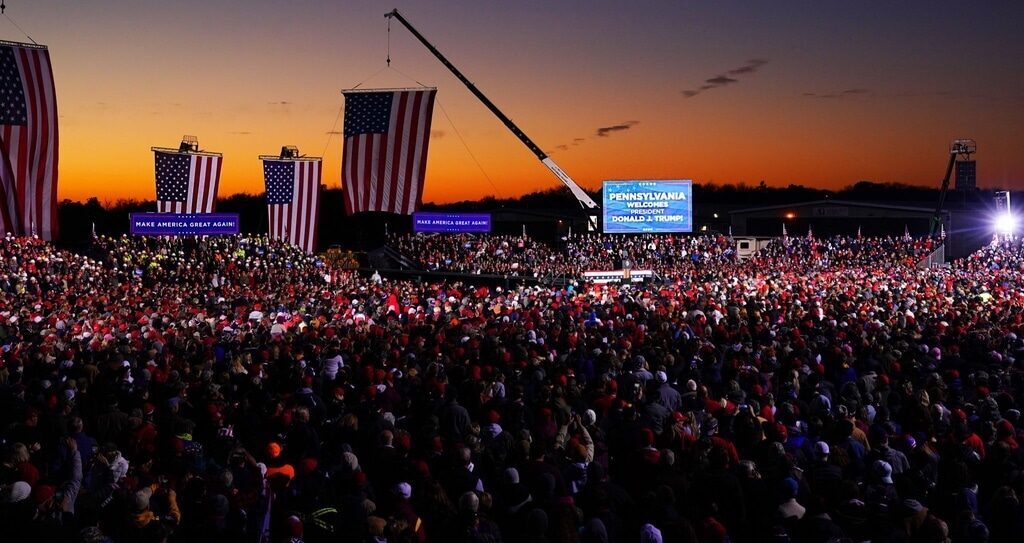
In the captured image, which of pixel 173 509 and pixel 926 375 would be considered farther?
pixel 926 375

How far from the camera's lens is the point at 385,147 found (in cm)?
2533

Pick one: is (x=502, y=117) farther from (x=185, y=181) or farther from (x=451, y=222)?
(x=185, y=181)

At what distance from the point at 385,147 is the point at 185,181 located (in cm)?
929

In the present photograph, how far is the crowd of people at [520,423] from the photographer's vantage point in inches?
249

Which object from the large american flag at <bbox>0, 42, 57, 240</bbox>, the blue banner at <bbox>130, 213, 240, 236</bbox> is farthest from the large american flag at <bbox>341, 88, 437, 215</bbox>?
the blue banner at <bbox>130, 213, 240, 236</bbox>

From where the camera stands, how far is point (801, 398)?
11266 millimetres

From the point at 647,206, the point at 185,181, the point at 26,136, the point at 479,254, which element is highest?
the point at 26,136

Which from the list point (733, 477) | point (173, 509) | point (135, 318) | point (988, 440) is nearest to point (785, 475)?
point (733, 477)

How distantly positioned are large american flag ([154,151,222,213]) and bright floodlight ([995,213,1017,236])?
4303cm

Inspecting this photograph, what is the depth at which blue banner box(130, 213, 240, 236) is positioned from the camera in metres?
34.1

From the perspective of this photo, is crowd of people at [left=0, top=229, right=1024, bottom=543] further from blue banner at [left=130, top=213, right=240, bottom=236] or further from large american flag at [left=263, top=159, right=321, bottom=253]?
blue banner at [left=130, top=213, right=240, bottom=236]

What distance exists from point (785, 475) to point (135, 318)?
1529cm

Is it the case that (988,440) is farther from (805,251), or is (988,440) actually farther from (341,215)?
(341,215)

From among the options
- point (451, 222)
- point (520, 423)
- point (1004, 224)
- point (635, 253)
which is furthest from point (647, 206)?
point (520, 423)
